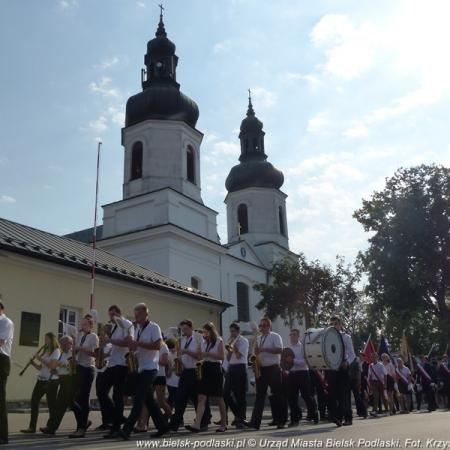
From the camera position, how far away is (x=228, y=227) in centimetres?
4828

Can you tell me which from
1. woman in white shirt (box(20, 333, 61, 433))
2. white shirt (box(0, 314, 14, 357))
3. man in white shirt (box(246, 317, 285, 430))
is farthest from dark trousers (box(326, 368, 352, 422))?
white shirt (box(0, 314, 14, 357))

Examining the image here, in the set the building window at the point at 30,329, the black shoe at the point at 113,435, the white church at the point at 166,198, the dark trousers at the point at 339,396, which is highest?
the white church at the point at 166,198

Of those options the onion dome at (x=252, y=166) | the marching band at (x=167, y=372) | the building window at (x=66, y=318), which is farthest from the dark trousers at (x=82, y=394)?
the onion dome at (x=252, y=166)

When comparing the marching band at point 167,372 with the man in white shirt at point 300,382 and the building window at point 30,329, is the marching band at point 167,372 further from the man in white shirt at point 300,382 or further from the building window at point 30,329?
the building window at point 30,329

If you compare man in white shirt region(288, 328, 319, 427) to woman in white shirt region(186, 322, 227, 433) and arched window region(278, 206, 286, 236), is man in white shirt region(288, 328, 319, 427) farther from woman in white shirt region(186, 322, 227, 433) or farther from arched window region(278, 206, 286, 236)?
arched window region(278, 206, 286, 236)

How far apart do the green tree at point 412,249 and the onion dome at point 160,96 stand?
1359 centimetres

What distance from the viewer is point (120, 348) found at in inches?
319

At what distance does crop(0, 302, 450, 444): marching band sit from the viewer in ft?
25.1

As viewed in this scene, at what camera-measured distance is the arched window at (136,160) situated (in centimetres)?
3278

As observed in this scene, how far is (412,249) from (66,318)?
2286 cm

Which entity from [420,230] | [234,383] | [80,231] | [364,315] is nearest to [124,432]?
[234,383]

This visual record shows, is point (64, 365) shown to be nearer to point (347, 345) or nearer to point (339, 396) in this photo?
point (339, 396)

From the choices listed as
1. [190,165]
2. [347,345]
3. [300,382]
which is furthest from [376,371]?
[190,165]

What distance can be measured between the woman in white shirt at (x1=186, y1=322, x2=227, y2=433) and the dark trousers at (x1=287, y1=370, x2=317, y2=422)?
168 cm
